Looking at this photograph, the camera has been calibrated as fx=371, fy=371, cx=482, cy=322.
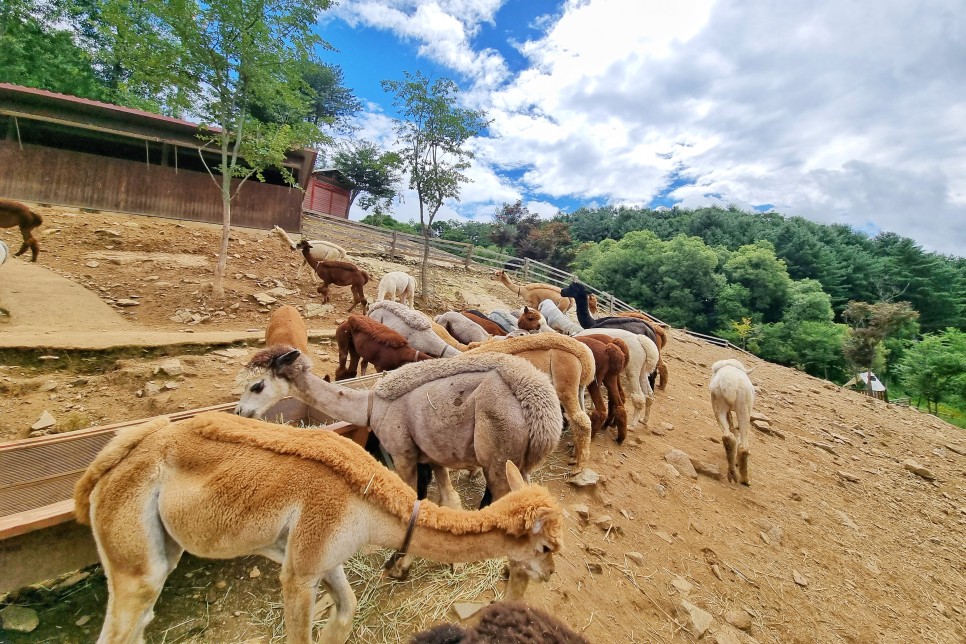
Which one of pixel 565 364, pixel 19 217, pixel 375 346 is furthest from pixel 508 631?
pixel 19 217

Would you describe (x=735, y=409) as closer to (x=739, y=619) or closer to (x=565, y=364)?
(x=565, y=364)

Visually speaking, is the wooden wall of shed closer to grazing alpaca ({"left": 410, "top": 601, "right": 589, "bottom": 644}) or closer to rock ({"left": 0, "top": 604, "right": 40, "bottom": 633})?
rock ({"left": 0, "top": 604, "right": 40, "bottom": 633})

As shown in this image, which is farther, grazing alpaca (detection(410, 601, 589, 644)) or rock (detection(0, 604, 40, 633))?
rock (detection(0, 604, 40, 633))

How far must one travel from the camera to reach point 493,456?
329cm

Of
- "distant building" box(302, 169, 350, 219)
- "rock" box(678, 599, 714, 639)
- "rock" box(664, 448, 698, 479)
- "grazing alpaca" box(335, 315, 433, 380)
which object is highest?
"distant building" box(302, 169, 350, 219)

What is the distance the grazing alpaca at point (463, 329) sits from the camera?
8.30 m

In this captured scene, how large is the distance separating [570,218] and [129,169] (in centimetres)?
6915

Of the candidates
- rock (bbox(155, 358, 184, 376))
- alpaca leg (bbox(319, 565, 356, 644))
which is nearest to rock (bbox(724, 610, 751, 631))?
alpaca leg (bbox(319, 565, 356, 644))

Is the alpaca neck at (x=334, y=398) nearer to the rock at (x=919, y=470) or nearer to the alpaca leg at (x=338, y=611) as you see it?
the alpaca leg at (x=338, y=611)

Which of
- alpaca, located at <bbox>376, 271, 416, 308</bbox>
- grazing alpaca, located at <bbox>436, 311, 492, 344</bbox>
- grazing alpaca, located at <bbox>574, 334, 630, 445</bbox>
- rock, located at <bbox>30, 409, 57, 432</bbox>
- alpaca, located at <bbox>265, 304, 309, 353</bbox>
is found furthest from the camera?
alpaca, located at <bbox>376, 271, 416, 308</bbox>

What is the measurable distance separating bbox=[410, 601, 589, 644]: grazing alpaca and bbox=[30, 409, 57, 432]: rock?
5.75m

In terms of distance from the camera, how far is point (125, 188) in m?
14.2

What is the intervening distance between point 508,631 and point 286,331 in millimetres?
5919

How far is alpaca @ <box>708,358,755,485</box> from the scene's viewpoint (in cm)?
570
